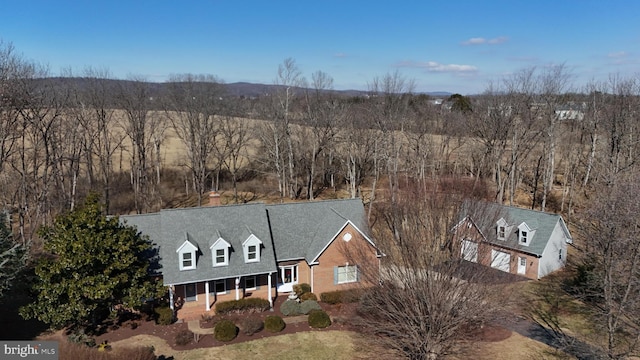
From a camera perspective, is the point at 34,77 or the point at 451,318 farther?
the point at 34,77

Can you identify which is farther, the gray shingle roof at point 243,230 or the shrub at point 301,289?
the shrub at point 301,289

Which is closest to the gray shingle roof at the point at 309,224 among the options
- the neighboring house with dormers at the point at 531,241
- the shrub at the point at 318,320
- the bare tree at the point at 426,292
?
the shrub at the point at 318,320

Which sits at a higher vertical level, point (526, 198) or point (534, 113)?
point (534, 113)

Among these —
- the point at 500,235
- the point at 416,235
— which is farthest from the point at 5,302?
the point at 500,235

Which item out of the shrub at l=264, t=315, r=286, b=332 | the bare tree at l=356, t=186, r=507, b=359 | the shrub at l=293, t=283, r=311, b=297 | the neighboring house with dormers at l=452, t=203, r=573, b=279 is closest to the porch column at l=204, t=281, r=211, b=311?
the shrub at l=264, t=315, r=286, b=332

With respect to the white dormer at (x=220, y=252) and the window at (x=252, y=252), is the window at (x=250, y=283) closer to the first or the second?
the window at (x=252, y=252)

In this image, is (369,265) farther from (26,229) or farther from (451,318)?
(26,229)

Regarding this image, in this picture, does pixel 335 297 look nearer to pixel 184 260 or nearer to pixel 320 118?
pixel 184 260
